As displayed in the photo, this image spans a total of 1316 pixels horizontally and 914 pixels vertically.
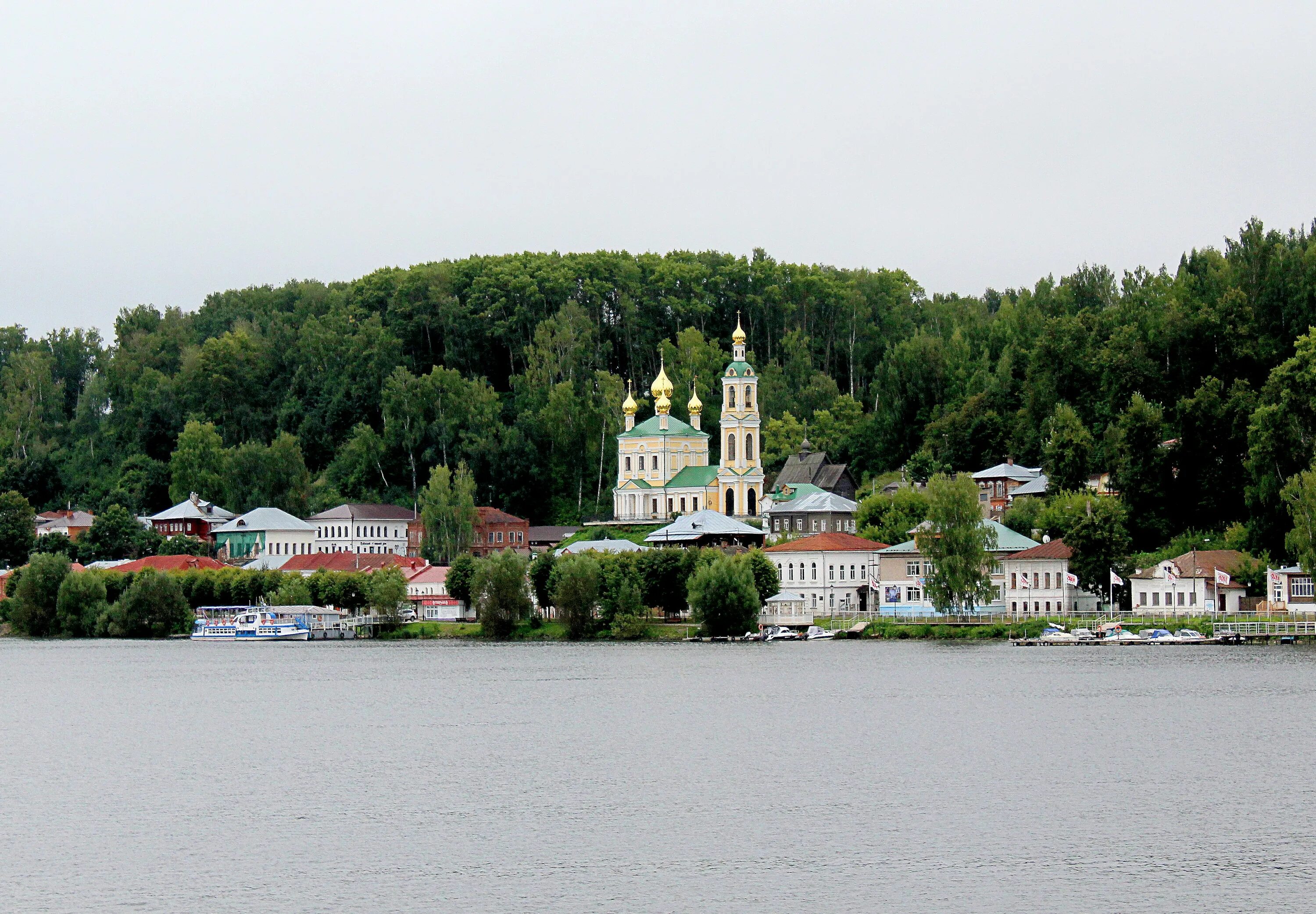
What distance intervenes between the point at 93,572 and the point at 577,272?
170ft

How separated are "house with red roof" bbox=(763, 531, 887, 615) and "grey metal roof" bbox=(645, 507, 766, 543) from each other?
12945 mm

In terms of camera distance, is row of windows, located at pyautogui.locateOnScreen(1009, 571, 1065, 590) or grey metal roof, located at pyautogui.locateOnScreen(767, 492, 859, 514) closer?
row of windows, located at pyautogui.locateOnScreen(1009, 571, 1065, 590)

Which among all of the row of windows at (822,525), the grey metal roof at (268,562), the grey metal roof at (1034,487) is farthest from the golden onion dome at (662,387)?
the grey metal roof at (1034,487)

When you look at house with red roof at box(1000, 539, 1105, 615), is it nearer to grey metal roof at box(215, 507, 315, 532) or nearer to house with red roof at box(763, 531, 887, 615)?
house with red roof at box(763, 531, 887, 615)

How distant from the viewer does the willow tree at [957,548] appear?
282 ft

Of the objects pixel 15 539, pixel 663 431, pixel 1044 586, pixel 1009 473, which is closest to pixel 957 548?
pixel 1044 586

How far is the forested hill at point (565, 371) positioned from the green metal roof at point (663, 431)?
3.79 m

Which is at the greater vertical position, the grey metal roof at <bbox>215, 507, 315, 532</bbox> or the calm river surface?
the grey metal roof at <bbox>215, 507, 315, 532</bbox>

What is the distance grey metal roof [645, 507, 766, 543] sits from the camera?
113 m

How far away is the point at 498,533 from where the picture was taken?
129500mm

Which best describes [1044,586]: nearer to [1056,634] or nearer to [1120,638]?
[1056,634]

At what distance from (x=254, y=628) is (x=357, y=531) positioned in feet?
78.3

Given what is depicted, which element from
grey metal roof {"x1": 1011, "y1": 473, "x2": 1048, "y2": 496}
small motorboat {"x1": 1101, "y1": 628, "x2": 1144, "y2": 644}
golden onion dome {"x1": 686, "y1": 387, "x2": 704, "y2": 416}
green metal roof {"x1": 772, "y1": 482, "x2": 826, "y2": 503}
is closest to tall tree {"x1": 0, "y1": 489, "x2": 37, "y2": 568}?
golden onion dome {"x1": 686, "y1": 387, "x2": 704, "y2": 416}

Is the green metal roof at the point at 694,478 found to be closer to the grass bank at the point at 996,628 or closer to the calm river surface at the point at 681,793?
the grass bank at the point at 996,628
